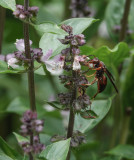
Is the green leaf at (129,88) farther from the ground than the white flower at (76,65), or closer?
closer

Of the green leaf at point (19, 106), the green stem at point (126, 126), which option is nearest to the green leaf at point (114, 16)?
the green stem at point (126, 126)

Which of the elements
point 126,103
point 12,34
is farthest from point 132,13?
point 12,34

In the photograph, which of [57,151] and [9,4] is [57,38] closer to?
[9,4]

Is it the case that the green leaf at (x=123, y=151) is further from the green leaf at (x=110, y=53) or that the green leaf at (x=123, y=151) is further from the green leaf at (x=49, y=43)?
the green leaf at (x=49, y=43)

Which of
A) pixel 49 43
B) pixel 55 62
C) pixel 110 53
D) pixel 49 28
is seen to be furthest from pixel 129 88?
pixel 49 28

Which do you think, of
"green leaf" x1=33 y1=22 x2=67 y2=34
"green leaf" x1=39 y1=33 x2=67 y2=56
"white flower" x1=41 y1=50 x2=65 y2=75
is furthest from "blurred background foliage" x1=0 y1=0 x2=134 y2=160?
"green leaf" x1=33 y1=22 x2=67 y2=34

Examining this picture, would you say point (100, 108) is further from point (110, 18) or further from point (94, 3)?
point (94, 3)

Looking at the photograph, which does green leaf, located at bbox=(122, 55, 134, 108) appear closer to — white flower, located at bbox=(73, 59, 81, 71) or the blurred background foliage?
the blurred background foliage
